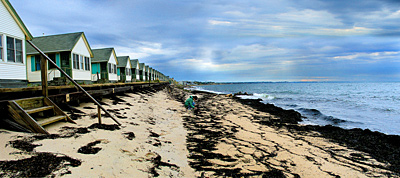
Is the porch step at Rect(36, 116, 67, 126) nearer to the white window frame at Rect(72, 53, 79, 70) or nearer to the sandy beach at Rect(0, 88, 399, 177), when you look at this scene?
the sandy beach at Rect(0, 88, 399, 177)

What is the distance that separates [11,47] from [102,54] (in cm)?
1535

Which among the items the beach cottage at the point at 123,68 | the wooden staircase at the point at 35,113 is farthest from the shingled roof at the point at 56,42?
the wooden staircase at the point at 35,113

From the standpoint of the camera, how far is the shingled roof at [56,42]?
1692 centimetres

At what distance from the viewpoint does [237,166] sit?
182 inches

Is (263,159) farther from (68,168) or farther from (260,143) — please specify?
(68,168)

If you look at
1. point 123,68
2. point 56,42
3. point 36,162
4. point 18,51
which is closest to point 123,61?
point 123,68

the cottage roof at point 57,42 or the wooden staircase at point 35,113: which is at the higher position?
the cottage roof at point 57,42

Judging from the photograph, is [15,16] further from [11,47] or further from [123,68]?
[123,68]

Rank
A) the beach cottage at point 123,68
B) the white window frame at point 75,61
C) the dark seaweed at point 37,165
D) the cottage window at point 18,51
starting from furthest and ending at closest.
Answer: the beach cottage at point 123,68 → the white window frame at point 75,61 → the cottage window at point 18,51 → the dark seaweed at point 37,165

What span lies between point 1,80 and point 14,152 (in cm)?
1146

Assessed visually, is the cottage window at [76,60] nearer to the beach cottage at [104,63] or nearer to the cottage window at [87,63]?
the cottage window at [87,63]

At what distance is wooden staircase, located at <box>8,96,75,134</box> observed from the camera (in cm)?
400

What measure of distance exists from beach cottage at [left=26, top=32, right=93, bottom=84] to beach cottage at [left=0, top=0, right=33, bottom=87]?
402 cm

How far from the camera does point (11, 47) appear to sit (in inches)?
435
